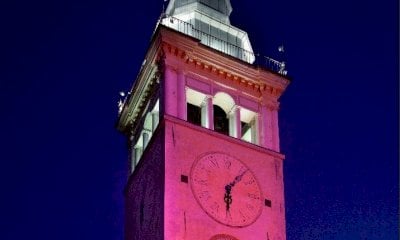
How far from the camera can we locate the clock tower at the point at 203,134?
36.2 meters

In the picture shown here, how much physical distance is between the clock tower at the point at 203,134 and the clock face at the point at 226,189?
0.05m

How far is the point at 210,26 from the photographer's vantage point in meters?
43.0

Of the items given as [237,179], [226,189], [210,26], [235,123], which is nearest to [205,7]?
[210,26]

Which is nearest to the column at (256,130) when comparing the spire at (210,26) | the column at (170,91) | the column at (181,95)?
the spire at (210,26)

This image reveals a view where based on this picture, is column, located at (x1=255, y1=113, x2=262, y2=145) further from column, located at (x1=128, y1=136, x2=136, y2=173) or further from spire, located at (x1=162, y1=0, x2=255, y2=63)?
column, located at (x1=128, y1=136, x2=136, y2=173)

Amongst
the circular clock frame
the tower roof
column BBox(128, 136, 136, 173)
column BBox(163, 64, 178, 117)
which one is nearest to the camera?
the circular clock frame

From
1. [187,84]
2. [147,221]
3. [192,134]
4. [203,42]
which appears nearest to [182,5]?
[203,42]

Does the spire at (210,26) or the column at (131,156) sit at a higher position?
the spire at (210,26)

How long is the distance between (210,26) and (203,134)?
22.6 ft

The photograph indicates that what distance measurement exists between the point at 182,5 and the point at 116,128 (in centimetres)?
701

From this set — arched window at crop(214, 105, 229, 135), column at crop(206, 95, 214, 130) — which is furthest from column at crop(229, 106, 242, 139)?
column at crop(206, 95, 214, 130)

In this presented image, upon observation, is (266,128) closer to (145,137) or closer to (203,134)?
(203,134)

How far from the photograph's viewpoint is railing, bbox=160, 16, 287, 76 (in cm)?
4191

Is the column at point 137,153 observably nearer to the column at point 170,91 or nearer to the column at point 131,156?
the column at point 131,156
